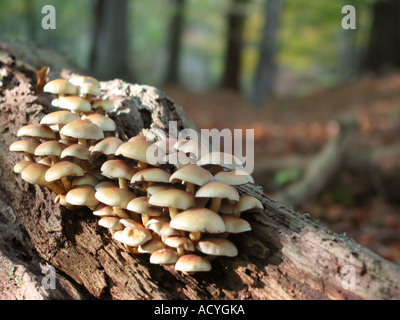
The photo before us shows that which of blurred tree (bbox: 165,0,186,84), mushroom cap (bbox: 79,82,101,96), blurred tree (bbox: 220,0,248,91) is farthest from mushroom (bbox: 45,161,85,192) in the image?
blurred tree (bbox: 165,0,186,84)

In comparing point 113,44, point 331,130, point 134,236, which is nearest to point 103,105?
point 134,236

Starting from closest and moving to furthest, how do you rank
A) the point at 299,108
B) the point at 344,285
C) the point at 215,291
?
the point at 344,285
the point at 215,291
the point at 299,108

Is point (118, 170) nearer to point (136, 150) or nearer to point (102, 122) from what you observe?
point (136, 150)

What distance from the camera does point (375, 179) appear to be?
698 centimetres

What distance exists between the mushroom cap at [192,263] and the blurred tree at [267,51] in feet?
36.7

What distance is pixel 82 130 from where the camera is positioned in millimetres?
2346

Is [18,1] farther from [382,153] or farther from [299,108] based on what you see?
[382,153]

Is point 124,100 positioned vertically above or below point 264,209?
above

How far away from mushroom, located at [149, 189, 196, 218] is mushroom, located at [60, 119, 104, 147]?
0.68 metres

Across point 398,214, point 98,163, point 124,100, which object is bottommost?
point 398,214

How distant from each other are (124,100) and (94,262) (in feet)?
4.74

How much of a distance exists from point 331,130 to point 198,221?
8229 millimetres

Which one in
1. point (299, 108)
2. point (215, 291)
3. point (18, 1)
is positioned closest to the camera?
point (215, 291)
